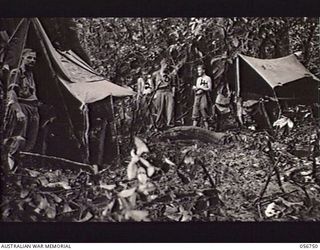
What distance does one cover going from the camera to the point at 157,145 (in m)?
3.74

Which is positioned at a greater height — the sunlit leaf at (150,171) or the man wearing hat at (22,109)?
the man wearing hat at (22,109)

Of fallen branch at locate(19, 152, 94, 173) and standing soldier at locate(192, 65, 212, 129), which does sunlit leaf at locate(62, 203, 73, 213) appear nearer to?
fallen branch at locate(19, 152, 94, 173)

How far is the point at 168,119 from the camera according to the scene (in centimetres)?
374

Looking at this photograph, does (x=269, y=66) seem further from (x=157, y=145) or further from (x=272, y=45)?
(x=157, y=145)

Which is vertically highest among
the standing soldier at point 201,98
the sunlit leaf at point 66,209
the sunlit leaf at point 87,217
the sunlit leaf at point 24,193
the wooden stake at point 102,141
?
the standing soldier at point 201,98

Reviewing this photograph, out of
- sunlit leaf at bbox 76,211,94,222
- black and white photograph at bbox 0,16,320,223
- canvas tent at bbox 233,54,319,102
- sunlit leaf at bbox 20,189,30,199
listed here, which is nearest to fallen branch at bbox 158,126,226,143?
black and white photograph at bbox 0,16,320,223

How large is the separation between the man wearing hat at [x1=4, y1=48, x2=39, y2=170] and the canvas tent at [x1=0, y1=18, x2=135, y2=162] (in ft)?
0.07

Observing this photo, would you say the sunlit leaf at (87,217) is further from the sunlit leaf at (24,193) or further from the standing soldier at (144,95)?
the standing soldier at (144,95)

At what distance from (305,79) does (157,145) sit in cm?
42

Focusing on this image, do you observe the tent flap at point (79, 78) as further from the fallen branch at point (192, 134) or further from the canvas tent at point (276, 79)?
the canvas tent at point (276, 79)

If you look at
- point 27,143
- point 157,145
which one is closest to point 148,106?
point 157,145

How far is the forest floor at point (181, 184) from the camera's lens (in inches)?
147

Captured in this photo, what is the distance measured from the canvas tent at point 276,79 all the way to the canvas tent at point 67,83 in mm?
→ 297

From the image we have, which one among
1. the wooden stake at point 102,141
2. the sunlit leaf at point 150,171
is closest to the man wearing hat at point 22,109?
the wooden stake at point 102,141
